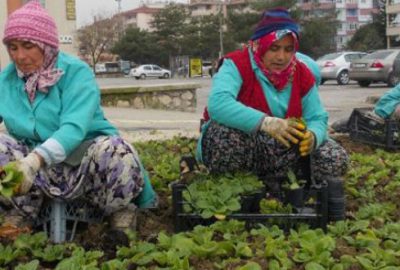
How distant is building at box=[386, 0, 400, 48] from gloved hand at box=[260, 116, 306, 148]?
58.1 m

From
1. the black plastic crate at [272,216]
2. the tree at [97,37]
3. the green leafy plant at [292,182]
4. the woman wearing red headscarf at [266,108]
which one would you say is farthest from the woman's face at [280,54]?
the tree at [97,37]

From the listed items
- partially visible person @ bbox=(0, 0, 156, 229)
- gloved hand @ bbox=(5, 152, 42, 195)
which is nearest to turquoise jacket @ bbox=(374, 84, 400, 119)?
partially visible person @ bbox=(0, 0, 156, 229)

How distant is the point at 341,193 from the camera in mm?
2873

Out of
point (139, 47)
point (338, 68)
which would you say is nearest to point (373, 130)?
point (338, 68)

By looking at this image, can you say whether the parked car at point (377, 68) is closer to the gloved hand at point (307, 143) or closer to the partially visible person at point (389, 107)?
the partially visible person at point (389, 107)

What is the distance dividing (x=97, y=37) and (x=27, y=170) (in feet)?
236

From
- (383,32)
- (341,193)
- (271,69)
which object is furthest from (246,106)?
(383,32)

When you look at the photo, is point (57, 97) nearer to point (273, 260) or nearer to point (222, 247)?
point (222, 247)

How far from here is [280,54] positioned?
10.4 feet

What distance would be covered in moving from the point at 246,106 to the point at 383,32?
6326 centimetres

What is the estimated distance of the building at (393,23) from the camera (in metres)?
60.4

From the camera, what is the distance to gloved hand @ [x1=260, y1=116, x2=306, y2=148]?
2938mm

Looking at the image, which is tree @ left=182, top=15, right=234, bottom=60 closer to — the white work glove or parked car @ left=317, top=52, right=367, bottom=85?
parked car @ left=317, top=52, right=367, bottom=85

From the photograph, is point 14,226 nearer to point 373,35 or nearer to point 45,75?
point 45,75
